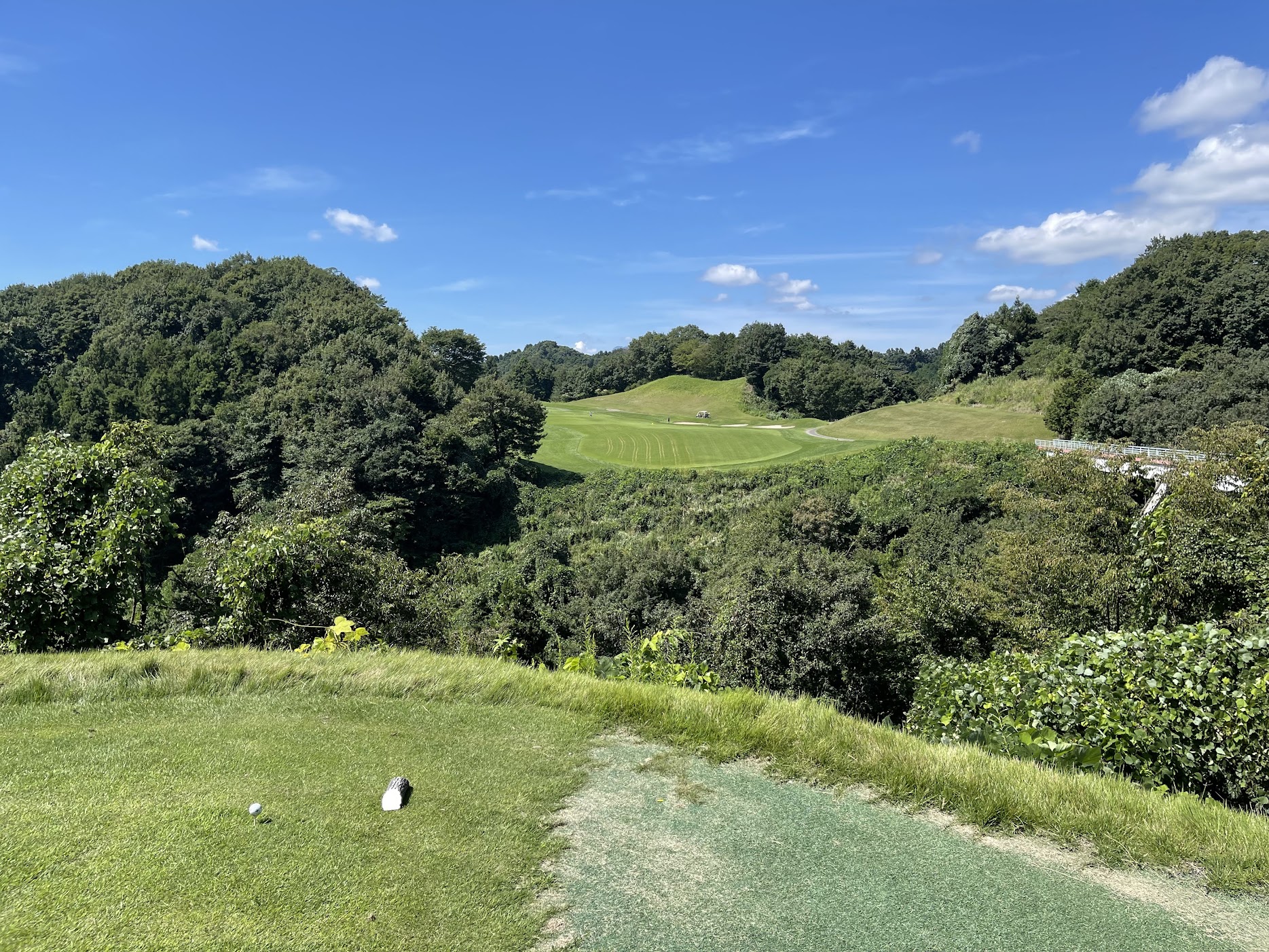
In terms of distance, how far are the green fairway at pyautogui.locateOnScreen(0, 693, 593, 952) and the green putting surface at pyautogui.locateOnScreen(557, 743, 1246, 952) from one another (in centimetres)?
44

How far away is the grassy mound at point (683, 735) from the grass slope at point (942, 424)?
4680 centimetres

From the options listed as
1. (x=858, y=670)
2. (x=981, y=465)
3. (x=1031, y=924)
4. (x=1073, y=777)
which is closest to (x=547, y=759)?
(x=1031, y=924)

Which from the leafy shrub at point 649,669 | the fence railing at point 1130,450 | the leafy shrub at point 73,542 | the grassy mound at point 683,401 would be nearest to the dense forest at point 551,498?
the leafy shrub at point 73,542

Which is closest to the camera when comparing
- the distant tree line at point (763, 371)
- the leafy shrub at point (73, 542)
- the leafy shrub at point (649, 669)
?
the leafy shrub at point (649, 669)

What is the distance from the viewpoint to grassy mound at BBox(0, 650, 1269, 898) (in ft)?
13.6

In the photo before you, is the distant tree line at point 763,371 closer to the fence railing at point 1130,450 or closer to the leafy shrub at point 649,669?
the fence railing at point 1130,450

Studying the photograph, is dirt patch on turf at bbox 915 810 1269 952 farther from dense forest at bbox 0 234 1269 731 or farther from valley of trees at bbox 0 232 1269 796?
dense forest at bbox 0 234 1269 731

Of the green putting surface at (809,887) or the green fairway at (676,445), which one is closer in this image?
the green putting surface at (809,887)

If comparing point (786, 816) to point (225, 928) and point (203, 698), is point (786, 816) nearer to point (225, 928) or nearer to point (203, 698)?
point (225, 928)

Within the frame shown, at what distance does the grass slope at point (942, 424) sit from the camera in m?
47.6

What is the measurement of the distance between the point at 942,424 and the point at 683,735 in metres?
52.9

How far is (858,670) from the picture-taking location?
14.7 metres

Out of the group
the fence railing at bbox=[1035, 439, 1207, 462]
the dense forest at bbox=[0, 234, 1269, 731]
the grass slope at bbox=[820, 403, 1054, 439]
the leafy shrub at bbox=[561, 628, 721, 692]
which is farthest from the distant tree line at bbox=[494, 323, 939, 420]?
the leafy shrub at bbox=[561, 628, 721, 692]

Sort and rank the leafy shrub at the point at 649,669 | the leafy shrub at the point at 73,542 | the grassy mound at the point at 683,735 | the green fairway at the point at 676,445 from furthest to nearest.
→ 1. the green fairway at the point at 676,445
2. the leafy shrub at the point at 73,542
3. the leafy shrub at the point at 649,669
4. the grassy mound at the point at 683,735
